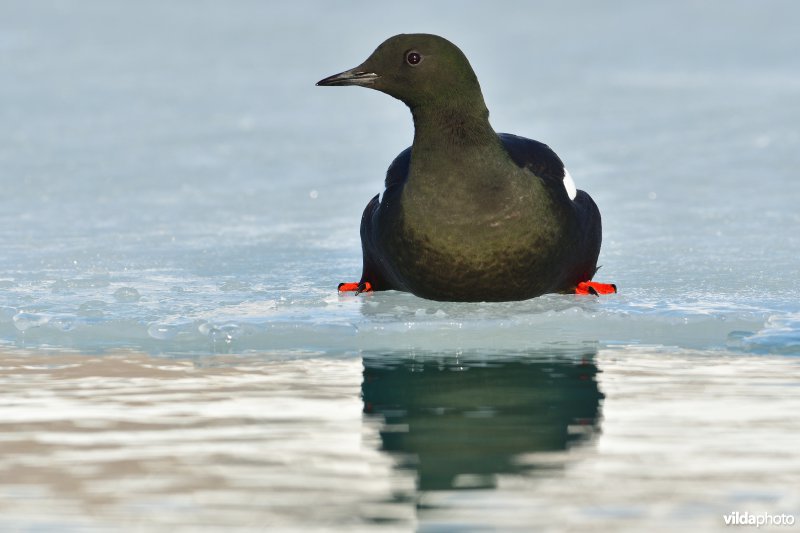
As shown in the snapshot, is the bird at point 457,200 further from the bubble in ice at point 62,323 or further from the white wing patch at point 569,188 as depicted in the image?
the bubble in ice at point 62,323

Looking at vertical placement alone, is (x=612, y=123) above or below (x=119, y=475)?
above

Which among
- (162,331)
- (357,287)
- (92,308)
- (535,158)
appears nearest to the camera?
(162,331)

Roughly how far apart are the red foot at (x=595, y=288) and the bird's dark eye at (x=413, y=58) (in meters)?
1.49

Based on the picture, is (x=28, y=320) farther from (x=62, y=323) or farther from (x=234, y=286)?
(x=234, y=286)

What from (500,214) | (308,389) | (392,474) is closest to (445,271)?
(500,214)

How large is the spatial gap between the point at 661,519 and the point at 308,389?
1.88m

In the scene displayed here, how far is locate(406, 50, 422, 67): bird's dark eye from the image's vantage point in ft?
21.3

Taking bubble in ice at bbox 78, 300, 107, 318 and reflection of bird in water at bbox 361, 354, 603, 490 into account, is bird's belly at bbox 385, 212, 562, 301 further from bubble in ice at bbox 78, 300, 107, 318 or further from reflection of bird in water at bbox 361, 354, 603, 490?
bubble in ice at bbox 78, 300, 107, 318

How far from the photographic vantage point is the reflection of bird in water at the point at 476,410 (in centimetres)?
401

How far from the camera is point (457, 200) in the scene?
252 inches

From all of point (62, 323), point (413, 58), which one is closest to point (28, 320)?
point (62, 323)

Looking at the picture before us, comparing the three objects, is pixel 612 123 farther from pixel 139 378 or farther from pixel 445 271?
pixel 139 378

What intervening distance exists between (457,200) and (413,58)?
2.25 ft

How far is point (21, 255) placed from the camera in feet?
28.8
